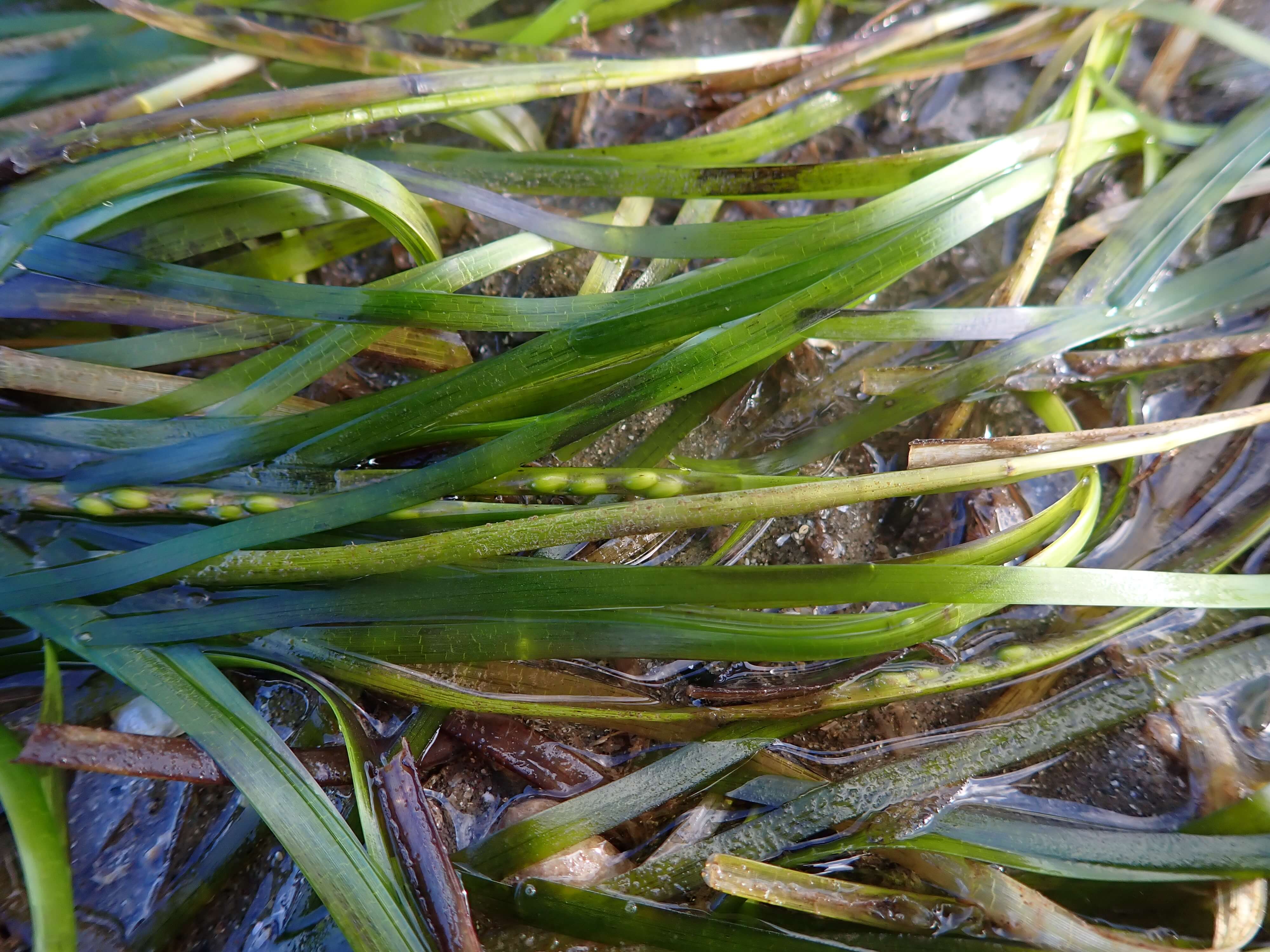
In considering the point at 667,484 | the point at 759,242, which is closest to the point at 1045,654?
the point at 667,484

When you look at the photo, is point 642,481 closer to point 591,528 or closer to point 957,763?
point 591,528

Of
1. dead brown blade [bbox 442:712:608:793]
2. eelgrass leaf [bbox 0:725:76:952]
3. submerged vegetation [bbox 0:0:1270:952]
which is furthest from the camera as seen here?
dead brown blade [bbox 442:712:608:793]

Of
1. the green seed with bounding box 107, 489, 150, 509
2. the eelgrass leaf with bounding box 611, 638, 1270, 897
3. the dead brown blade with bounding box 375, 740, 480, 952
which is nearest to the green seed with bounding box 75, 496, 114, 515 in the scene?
the green seed with bounding box 107, 489, 150, 509

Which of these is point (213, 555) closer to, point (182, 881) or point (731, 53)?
point (182, 881)

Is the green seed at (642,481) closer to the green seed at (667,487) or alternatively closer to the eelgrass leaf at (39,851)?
the green seed at (667,487)

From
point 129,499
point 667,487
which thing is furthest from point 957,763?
point 129,499

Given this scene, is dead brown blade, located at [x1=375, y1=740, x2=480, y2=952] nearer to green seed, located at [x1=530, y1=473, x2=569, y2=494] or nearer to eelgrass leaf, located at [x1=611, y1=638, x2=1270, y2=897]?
eelgrass leaf, located at [x1=611, y1=638, x2=1270, y2=897]
